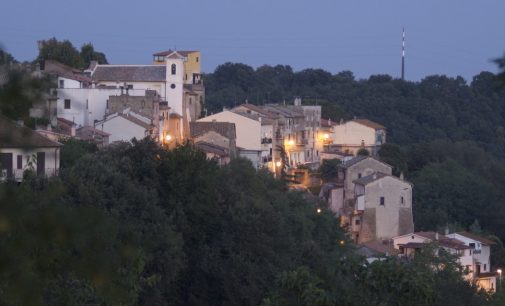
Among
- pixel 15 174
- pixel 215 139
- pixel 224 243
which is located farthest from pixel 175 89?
pixel 15 174

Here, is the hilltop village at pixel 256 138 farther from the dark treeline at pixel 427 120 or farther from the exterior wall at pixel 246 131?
the dark treeline at pixel 427 120

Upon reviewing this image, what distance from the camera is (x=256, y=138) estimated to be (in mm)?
41469

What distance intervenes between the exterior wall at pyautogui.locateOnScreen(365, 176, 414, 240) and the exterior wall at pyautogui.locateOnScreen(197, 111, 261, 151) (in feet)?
16.0

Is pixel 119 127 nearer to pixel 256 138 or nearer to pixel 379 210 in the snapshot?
pixel 256 138

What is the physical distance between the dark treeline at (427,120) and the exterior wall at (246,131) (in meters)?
6.32

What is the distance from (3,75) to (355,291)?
8.30m

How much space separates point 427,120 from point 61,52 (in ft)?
107

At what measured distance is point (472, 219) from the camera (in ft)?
146

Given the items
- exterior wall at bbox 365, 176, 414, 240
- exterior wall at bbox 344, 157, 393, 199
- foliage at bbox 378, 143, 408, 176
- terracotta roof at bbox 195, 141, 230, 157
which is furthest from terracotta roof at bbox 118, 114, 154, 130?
foliage at bbox 378, 143, 408, 176

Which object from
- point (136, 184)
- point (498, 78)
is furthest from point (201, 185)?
point (498, 78)

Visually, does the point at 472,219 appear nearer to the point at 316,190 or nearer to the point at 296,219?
the point at 316,190

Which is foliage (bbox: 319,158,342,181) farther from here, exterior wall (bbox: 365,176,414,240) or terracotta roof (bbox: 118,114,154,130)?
terracotta roof (bbox: 118,114,154,130)

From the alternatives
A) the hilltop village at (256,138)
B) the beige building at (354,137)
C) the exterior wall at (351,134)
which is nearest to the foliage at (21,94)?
the hilltop village at (256,138)

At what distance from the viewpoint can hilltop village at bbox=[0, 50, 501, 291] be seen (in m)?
32.2
